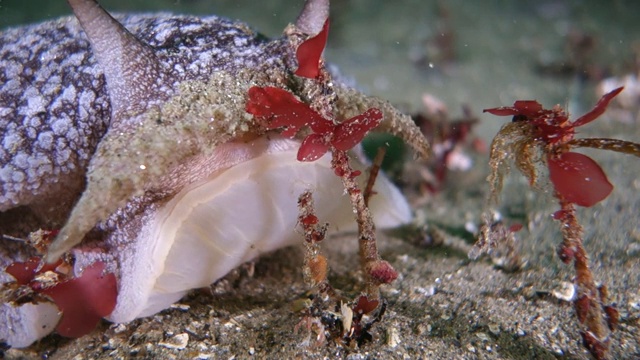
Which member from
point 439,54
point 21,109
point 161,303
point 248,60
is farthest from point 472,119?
point 21,109

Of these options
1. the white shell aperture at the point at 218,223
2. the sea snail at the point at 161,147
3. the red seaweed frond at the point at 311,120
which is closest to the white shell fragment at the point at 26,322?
the sea snail at the point at 161,147

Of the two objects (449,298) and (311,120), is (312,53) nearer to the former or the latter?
(311,120)

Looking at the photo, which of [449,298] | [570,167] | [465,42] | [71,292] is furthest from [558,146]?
[465,42]

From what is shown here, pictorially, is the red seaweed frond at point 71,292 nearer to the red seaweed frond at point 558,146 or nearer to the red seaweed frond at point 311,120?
the red seaweed frond at point 311,120

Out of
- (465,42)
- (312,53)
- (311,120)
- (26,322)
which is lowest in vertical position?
(26,322)

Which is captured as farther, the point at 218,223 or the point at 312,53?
the point at 218,223

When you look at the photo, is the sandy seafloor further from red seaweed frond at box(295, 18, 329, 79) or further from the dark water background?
red seaweed frond at box(295, 18, 329, 79)

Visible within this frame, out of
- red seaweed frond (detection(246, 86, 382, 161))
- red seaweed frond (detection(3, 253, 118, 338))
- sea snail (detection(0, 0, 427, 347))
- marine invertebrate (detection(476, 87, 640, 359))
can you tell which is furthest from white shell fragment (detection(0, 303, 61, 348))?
marine invertebrate (detection(476, 87, 640, 359))
